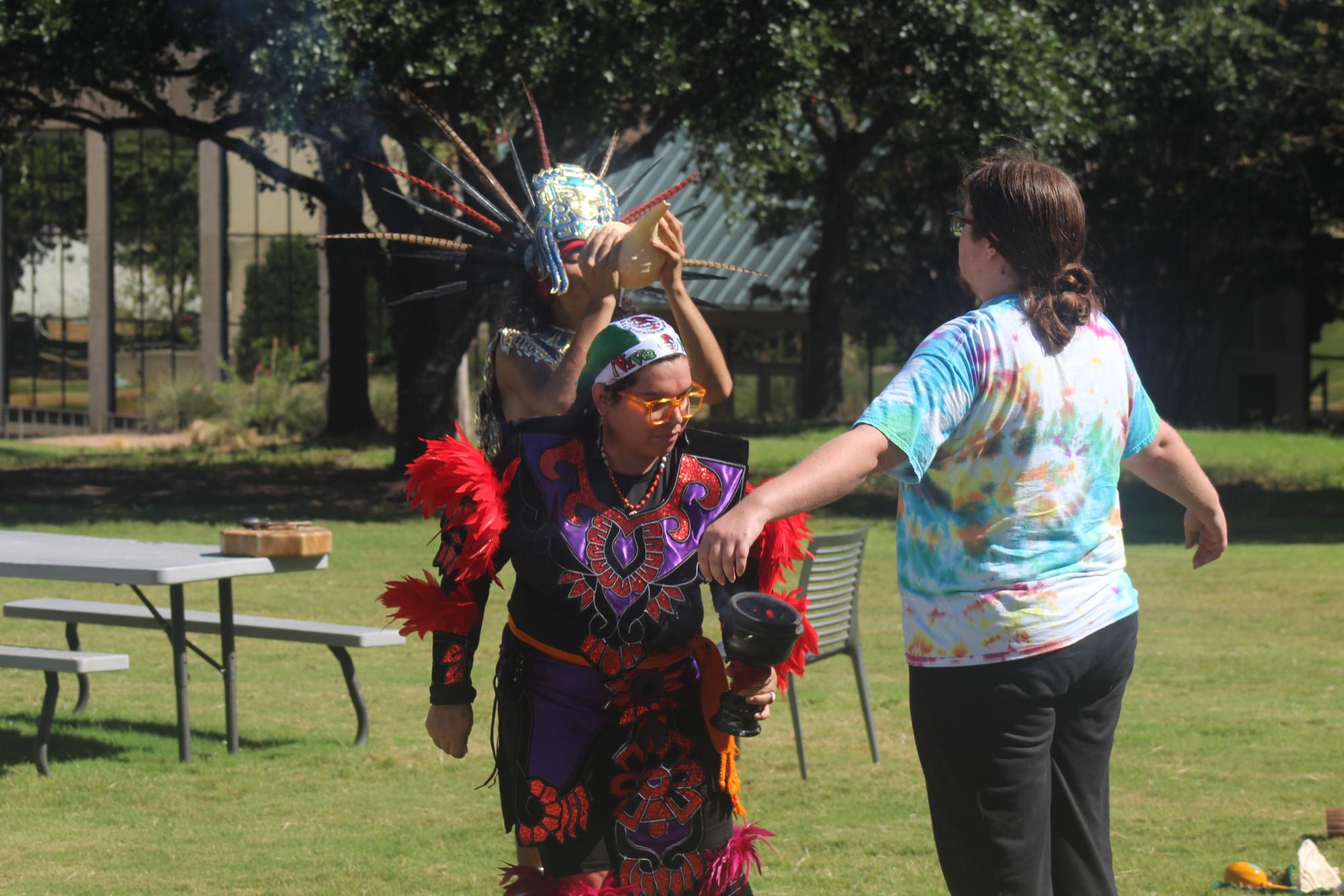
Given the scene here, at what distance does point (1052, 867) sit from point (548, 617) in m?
1.18

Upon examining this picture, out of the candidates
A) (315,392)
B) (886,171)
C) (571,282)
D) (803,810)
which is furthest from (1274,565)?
(315,392)

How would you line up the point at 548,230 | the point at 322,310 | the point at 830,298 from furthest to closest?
the point at 322,310, the point at 830,298, the point at 548,230

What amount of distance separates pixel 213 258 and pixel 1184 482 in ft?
104

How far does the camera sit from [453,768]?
661cm

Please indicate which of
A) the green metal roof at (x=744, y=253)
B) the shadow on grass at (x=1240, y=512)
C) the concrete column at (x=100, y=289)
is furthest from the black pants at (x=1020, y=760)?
the concrete column at (x=100, y=289)

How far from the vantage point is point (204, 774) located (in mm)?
6461

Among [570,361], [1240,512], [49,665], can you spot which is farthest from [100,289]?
[570,361]

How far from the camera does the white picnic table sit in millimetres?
6063

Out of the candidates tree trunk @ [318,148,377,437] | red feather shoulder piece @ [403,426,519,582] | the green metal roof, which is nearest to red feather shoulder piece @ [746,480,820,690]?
red feather shoulder piece @ [403,426,519,582]

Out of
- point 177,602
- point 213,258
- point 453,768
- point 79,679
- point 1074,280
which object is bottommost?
point 453,768

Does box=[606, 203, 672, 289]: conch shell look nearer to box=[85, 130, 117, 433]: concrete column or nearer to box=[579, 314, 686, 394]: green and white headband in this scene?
box=[579, 314, 686, 394]: green and white headband

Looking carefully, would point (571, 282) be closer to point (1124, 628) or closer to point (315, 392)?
point (1124, 628)

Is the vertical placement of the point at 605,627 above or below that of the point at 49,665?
above

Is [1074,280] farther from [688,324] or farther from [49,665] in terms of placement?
[49,665]
